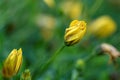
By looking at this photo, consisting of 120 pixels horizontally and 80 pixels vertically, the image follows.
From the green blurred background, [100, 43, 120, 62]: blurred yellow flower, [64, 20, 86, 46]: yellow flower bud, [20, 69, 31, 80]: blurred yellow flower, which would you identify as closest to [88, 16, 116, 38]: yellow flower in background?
the green blurred background

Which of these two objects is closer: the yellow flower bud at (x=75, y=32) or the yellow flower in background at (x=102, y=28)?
the yellow flower bud at (x=75, y=32)

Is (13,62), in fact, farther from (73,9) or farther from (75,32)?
(73,9)

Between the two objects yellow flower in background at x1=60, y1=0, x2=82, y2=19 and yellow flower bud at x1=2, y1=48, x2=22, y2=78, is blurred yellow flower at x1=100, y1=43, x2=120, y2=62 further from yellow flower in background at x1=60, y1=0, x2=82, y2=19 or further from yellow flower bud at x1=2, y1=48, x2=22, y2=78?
yellow flower in background at x1=60, y1=0, x2=82, y2=19

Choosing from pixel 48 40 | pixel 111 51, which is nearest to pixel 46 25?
pixel 48 40

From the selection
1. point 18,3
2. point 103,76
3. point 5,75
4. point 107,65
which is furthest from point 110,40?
point 5,75

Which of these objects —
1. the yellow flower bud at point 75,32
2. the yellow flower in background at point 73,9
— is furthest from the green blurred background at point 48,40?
the yellow flower bud at point 75,32

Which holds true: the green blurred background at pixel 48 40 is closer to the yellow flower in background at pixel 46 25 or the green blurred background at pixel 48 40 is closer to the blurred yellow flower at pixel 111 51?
the yellow flower in background at pixel 46 25

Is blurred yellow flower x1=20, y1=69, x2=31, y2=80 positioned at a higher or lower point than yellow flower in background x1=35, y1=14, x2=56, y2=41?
lower

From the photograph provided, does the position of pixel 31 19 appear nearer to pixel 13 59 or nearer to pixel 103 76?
pixel 103 76
